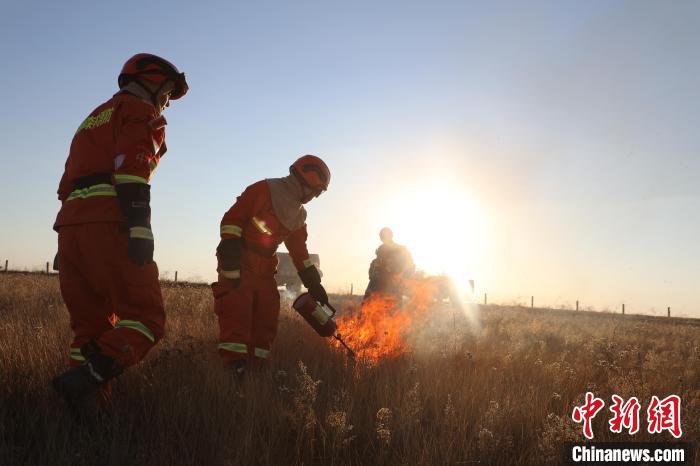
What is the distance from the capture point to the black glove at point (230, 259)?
4207 millimetres

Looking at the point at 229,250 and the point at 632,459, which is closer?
the point at 632,459

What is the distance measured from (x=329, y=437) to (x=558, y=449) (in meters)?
1.25

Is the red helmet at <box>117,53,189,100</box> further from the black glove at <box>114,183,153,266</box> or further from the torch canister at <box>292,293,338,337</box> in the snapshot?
the torch canister at <box>292,293,338,337</box>

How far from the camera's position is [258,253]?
4.51 m

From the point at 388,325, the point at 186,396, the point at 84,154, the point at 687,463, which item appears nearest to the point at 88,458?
the point at 186,396

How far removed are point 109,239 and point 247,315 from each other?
1.65m

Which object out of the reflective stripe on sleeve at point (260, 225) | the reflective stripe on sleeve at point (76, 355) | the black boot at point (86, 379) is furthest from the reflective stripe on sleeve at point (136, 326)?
the reflective stripe on sleeve at point (260, 225)

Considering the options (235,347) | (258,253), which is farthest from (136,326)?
(258,253)

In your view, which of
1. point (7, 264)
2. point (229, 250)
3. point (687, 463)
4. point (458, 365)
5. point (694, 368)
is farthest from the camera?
point (7, 264)

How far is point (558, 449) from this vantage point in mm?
2627

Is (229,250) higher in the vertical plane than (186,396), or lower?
higher

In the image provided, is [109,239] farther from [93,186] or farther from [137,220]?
[93,186]

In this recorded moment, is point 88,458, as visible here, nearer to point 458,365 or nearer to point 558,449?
point 558,449

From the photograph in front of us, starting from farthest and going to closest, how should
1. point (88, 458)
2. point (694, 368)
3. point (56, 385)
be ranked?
point (694, 368) → point (56, 385) → point (88, 458)
